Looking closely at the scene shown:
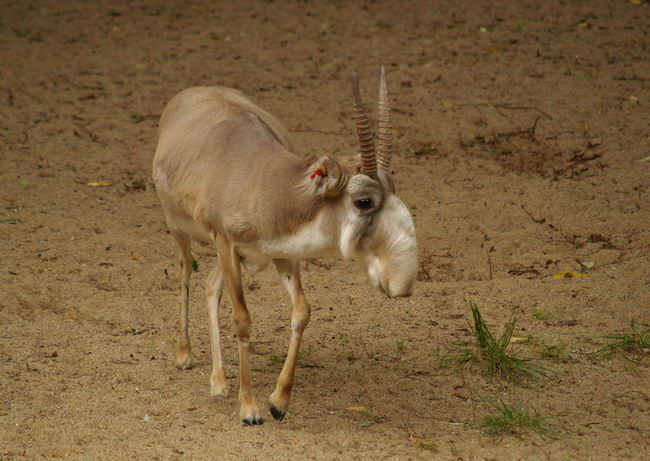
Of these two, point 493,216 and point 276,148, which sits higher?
point 276,148

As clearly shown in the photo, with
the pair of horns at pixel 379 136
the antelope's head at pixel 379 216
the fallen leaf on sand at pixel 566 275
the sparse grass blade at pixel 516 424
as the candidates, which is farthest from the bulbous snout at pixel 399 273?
the fallen leaf on sand at pixel 566 275

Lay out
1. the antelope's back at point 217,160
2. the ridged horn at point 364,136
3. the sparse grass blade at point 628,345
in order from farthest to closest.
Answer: the sparse grass blade at point 628,345
the antelope's back at point 217,160
the ridged horn at point 364,136

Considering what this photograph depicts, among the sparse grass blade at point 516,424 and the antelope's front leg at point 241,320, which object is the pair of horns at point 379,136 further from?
the sparse grass blade at point 516,424

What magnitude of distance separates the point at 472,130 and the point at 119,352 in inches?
210

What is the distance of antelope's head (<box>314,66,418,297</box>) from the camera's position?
434cm

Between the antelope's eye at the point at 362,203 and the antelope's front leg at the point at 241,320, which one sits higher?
the antelope's eye at the point at 362,203

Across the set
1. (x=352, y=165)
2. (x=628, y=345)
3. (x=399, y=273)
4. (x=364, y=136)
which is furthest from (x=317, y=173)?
(x=628, y=345)

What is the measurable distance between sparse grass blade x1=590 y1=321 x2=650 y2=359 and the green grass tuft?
0.43 metres

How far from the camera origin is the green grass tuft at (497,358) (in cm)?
526

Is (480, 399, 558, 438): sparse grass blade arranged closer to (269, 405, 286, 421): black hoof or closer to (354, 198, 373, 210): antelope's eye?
(269, 405, 286, 421): black hoof

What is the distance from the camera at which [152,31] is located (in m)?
12.6

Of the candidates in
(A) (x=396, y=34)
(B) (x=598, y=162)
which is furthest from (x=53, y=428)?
(A) (x=396, y=34)

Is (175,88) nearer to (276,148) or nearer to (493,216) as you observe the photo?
(493,216)

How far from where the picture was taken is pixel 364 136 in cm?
423
